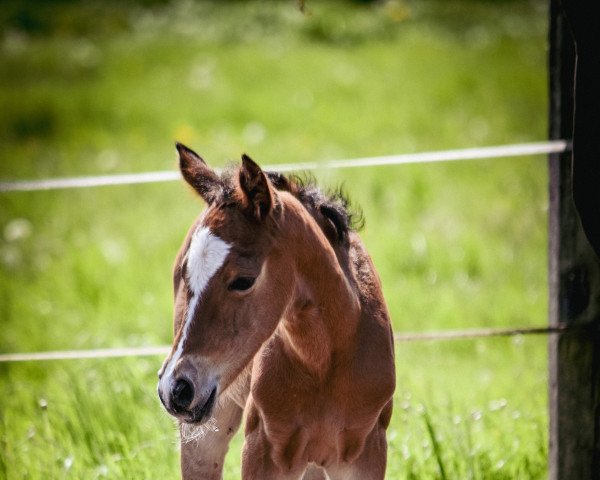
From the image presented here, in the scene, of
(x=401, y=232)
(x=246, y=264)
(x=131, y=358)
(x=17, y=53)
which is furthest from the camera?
(x=17, y=53)

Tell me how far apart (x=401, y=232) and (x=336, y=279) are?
16.3 feet

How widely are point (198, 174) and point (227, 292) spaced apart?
52cm

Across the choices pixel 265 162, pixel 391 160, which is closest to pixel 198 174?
pixel 391 160

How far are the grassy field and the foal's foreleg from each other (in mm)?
359

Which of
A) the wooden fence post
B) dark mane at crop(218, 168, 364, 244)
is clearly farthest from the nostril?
the wooden fence post

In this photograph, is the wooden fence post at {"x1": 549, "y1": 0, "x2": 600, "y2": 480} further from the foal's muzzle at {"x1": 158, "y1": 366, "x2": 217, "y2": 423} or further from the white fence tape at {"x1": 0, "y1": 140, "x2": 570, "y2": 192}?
the foal's muzzle at {"x1": 158, "y1": 366, "x2": 217, "y2": 423}

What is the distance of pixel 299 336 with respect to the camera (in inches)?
112

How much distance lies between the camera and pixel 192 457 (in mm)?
3363

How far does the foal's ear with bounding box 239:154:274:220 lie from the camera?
2482 mm

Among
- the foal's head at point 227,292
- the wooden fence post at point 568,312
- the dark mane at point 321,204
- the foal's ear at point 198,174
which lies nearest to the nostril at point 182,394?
the foal's head at point 227,292

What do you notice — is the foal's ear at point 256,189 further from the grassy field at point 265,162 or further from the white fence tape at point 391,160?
the white fence tape at point 391,160

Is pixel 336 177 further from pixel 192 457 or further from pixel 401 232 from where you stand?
pixel 192 457

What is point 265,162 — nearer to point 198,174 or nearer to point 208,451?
point 208,451

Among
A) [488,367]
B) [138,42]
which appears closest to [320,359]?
[488,367]
